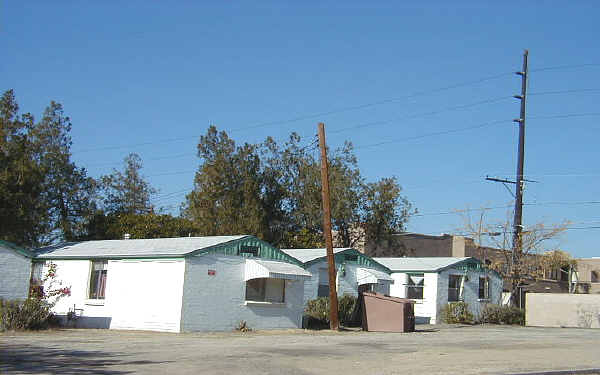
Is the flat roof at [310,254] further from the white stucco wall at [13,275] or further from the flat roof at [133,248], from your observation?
the white stucco wall at [13,275]

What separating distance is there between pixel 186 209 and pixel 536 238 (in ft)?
67.9

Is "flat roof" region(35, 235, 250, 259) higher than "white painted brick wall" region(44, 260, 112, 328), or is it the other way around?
"flat roof" region(35, 235, 250, 259)

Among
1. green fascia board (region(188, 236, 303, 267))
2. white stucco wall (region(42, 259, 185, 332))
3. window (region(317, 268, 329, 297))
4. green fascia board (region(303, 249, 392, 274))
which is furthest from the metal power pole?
white stucco wall (region(42, 259, 185, 332))

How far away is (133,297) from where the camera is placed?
2370 cm

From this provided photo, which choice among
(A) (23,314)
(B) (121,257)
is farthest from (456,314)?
(A) (23,314)

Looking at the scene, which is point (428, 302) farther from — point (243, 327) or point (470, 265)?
point (243, 327)

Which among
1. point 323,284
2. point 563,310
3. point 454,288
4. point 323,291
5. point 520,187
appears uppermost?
point 520,187

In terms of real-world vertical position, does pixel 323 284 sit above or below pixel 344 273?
below

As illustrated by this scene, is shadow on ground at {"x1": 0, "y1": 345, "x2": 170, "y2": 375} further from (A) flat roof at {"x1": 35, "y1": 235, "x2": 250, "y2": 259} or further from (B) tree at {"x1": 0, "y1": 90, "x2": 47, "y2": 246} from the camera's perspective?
(B) tree at {"x1": 0, "y1": 90, "x2": 47, "y2": 246}

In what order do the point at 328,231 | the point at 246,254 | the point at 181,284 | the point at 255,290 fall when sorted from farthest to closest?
the point at 255,290 → the point at 246,254 → the point at 328,231 → the point at 181,284

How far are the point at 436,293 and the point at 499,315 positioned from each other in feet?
12.0

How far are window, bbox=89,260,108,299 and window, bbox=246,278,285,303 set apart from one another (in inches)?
198

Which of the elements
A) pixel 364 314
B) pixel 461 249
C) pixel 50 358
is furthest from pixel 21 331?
pixel 461 249

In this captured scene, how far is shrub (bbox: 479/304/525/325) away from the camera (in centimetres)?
3519
